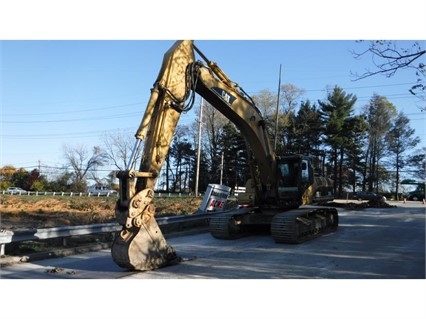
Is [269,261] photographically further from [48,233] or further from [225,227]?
[48,233]

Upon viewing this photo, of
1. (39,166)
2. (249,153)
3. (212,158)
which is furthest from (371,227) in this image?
(39,166)

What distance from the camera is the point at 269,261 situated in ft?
30.0

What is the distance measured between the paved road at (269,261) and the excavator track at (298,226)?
30 cm

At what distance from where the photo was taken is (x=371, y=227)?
15867mm

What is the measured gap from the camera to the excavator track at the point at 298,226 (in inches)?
454

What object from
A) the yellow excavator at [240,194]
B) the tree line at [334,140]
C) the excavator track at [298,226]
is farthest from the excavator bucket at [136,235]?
the tree line at [334,140]

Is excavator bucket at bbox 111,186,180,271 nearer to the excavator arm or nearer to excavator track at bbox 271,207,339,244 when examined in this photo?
the excavator arm

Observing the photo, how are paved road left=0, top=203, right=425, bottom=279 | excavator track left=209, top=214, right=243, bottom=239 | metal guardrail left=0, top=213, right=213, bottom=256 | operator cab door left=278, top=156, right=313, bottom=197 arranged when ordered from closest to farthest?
1. paved road left=0, top=203, right=425, bottom=279
2. metal guardrail left=0, top=213, right=213, bottom=256
3. excavator track left=209, top=214, right=243, bottom=239
4. operator cab door left=278, top=156, right=313, bottom=197

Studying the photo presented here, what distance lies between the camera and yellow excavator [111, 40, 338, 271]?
25.5 feet

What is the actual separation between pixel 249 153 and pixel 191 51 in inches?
193

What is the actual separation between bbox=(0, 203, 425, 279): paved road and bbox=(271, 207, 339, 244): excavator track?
296 mm

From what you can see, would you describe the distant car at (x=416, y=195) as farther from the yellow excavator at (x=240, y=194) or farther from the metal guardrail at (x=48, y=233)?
the metal guardrail at (x=48, y=233)

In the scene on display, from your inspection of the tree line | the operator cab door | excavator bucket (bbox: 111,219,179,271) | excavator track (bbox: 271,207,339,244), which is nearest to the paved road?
excavator bucket (bbox: 111,219,179,271)

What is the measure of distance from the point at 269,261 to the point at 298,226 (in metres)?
2.88
